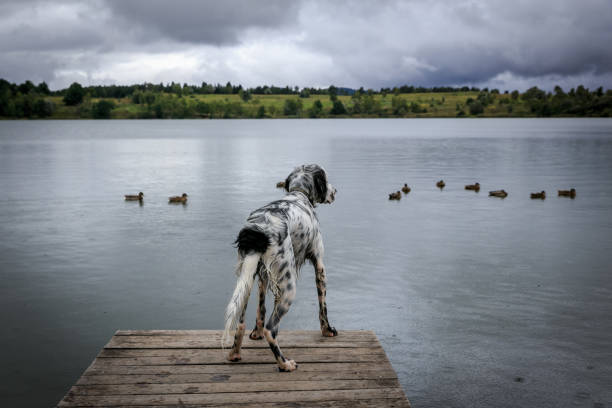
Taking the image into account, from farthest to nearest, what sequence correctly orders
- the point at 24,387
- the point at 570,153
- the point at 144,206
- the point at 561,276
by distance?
the point at 570,153
the point at 144,206
the point at 561,276
the point at 24,387

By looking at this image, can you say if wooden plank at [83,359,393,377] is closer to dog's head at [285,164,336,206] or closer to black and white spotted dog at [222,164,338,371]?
black and white spotted dog at [222,164,338,371]

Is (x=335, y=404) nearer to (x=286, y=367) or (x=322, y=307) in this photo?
(x=286, y=367)

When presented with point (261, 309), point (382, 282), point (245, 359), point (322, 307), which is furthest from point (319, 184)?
point (382, 282)

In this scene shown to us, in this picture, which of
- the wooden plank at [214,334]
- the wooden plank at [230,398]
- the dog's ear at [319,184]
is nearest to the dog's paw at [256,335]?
the wooden plank at [214,334]

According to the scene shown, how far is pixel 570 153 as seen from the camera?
61.1 m

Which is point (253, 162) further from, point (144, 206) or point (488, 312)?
point (488, 312)

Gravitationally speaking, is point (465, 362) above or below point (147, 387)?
below

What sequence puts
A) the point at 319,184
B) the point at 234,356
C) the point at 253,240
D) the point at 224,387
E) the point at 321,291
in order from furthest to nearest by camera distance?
1. the point at 319,184
2. the point at 321,291
3. the point at 234,356
4. the point at 253,240
5. the point at 224,387

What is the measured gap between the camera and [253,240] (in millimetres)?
6145

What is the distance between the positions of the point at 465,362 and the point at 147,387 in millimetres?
5492

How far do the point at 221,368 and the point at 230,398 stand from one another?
77 cm

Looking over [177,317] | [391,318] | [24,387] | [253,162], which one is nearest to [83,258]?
[177,317]

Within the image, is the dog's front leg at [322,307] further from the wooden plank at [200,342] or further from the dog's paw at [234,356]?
the dog's paw at [234,356]

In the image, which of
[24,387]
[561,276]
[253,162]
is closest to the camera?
[24,387]
